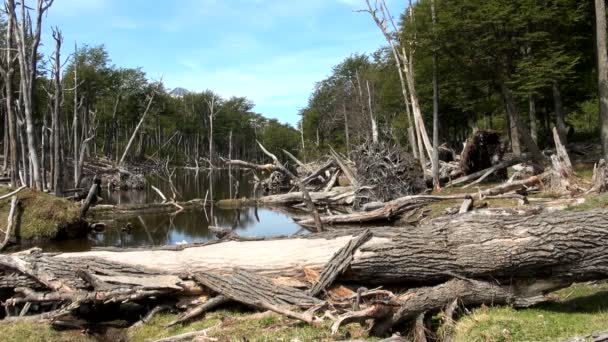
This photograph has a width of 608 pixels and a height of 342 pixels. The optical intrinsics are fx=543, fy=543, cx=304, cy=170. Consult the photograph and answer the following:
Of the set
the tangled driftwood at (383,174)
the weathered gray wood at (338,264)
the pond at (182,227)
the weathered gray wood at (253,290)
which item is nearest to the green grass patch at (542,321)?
the weathered gray wood at (338,264)

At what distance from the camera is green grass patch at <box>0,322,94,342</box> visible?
7.30m

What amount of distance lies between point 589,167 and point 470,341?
61.9 ft

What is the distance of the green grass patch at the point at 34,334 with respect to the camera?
24.0ft

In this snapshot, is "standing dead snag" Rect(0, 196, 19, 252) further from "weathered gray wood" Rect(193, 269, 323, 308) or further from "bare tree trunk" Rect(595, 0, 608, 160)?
"bare tree trunk" Rect(595, 0, 608, 160)

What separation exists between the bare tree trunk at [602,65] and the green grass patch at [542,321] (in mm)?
13283

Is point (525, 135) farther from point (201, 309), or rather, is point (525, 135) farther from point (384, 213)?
point (201, 309)

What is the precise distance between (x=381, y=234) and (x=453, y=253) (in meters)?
1.12

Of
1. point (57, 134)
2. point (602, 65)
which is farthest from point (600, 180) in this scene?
point (57, 134)

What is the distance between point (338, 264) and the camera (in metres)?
7.58

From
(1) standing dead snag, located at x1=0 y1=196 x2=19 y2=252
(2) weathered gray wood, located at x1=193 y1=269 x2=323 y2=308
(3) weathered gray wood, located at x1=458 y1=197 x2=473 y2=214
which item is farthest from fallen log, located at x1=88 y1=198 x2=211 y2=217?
(2) weathered gray wood, located at x1=193 y1=269 x2=323 y2=308

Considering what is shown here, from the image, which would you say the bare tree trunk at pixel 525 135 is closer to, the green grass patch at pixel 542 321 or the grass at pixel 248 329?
the green grass patch at pixel 542 321

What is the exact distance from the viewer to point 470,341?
19.1 feet

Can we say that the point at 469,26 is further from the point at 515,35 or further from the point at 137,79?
the point at 137,79

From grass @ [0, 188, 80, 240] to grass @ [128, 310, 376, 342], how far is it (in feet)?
34.0
